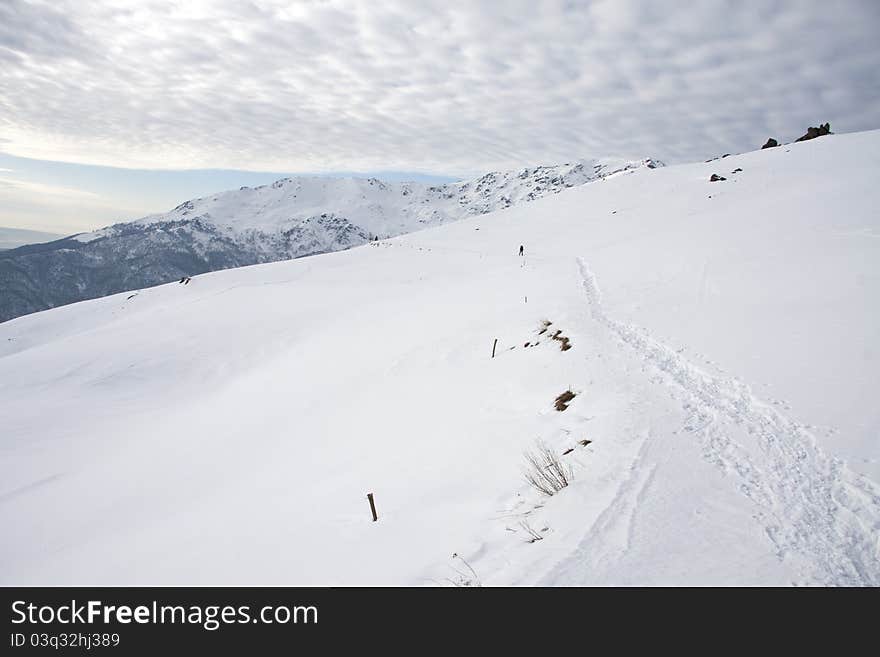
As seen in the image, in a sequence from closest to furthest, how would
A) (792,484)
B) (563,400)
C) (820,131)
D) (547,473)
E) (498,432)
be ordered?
(792,484) → (547,473) → (498,432) → (563,400) → (820,131)

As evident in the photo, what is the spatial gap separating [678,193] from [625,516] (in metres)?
60.2

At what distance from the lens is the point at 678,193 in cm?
5488

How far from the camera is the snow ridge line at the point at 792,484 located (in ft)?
14.9

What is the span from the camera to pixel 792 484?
593 cm

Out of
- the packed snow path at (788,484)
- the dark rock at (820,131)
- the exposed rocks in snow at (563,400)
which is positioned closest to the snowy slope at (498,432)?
the packed snow path at (788,484)

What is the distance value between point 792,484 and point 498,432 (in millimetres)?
5013

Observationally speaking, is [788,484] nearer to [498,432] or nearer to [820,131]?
[498,432]

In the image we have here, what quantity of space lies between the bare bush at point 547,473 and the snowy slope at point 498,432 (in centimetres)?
19

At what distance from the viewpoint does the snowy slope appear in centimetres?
Answer: 520

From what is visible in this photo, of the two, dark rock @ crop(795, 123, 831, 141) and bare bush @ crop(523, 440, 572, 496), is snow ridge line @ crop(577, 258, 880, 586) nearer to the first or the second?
bare bush @ crop(523, 440, 572, 496)

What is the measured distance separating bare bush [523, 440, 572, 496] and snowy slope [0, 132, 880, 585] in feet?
0.61

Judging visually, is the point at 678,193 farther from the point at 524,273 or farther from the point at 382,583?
the point at 382,583

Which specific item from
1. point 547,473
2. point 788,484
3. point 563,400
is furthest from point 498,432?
point 788,484
